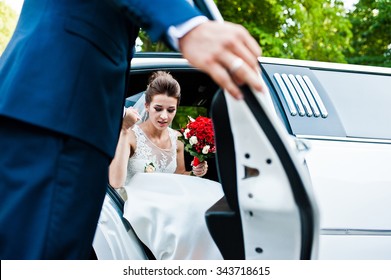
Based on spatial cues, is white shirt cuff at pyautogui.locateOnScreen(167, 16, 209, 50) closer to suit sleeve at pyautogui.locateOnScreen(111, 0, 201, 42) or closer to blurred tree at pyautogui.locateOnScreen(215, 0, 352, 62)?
suit sleeve at pyautogui.locateOnScreen(111, 0, 201, 42)

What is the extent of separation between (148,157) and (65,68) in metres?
2.23

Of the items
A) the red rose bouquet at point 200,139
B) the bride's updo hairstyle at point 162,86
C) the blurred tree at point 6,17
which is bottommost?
the red rose bouquet at point 200,139

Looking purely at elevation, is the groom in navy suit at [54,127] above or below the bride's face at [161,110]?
below

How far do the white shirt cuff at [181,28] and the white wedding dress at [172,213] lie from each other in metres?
1.85

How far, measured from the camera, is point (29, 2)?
141 centimetres

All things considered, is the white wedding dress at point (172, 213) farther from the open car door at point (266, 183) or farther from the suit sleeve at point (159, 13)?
the suit sleeve at point (159, 13)

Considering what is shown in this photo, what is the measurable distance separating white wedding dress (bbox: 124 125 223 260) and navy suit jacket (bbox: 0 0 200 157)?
62.1 inches

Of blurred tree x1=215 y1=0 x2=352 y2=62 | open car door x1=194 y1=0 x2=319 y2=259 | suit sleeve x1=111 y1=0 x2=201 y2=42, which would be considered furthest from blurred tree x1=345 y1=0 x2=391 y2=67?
suit sleeve x1=111 y1=0 x2=201 y2=42

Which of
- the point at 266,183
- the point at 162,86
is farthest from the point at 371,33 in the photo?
the point at 266,183

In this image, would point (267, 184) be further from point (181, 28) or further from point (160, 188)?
point (160, 188)

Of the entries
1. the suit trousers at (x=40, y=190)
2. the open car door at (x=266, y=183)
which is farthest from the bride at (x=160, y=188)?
the suit trousers at (x=40, y=190)

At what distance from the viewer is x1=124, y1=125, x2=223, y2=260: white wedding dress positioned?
2877 mm

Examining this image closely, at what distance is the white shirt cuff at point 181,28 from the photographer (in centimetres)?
112
